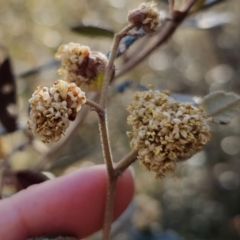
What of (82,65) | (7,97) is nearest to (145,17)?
(82,65)

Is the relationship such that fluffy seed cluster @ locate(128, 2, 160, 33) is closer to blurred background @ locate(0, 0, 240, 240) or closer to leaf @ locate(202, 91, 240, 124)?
leaf @ locate(202, 91, 240, 124)

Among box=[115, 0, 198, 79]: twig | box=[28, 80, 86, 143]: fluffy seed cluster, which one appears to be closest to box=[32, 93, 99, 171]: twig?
box=[115, 0, 198, 79]: twig

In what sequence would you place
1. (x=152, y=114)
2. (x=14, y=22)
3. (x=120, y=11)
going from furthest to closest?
(x=120, y=11)
(x=14, y=22)
(x=152, y=114)

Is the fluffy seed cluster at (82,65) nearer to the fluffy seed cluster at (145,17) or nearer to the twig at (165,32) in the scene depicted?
the fluffy seed cluster at (145,17)

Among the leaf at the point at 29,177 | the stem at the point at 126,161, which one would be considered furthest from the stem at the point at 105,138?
the leaf at the point at 29,177

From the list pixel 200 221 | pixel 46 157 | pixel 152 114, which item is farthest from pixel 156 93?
pixel 200 221

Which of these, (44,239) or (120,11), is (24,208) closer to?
(44,239)

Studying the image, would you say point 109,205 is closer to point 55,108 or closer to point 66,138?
point 55,108
